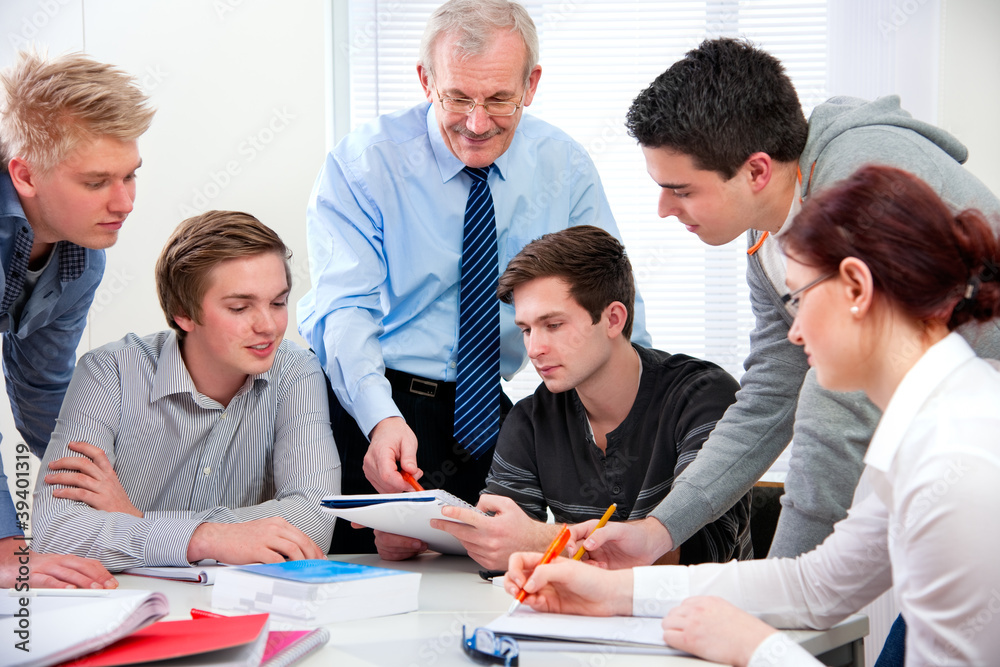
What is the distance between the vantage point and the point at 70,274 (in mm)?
2037

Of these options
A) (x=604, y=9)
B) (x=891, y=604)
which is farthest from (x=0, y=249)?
(x=891, y=604)

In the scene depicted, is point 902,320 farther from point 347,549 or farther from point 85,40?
point 85,40

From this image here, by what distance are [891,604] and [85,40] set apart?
3.64m

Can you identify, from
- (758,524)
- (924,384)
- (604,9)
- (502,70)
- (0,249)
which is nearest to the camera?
(924,384)

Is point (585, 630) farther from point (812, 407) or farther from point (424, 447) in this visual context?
point (424, 447)

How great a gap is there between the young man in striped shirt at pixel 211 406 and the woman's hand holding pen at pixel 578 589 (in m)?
0.64

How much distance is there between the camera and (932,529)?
0.88 meters

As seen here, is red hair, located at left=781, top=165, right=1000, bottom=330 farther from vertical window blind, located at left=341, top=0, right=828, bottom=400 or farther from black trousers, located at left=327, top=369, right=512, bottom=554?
vertical window blind, located at left=341, top=0, right=828, bottom=400

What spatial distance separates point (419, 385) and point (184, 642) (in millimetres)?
1300

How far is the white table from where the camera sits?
3.34 feet

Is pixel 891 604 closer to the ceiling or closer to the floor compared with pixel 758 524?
closer to the floor

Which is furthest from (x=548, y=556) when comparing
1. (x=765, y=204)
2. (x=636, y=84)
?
→ (x=636, y=84)

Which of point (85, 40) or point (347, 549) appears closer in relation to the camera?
point (347, 549)

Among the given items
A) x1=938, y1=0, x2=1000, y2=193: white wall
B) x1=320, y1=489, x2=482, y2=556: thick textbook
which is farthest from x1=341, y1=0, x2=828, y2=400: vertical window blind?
x1=320, y1=489, x2=482, y2=556: thick textbook
